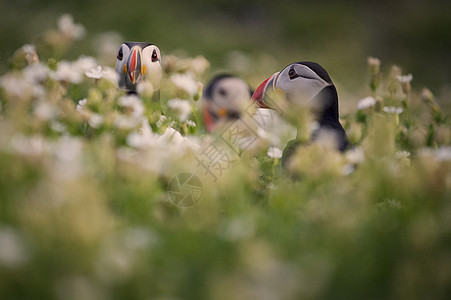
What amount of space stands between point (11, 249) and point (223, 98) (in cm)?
86

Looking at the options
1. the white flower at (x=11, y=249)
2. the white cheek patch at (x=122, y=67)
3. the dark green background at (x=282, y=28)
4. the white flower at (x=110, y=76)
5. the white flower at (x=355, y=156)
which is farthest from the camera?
the dark green background at (x=282, y=28)

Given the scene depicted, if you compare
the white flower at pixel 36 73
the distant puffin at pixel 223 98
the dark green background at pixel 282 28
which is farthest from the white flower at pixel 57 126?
the dark green background at pixel 282 28

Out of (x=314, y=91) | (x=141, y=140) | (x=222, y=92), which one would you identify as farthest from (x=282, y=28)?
(x=141, y=140)

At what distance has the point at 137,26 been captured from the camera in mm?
4812

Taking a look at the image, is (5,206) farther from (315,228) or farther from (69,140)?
(315,228)

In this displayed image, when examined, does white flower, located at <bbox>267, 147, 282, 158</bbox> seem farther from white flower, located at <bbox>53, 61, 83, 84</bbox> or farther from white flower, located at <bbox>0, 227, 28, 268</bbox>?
white flower, located at <bbox>0, 227, 28, 268</bbox>

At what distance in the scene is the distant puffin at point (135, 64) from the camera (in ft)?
5.47

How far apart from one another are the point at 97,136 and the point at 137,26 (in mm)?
3660

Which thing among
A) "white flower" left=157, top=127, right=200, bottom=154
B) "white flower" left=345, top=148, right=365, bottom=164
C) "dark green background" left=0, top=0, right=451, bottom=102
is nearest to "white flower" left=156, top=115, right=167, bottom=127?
"white flower" left=157, top=127, right=200, bottom=154

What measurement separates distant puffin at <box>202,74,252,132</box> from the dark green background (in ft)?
8.16

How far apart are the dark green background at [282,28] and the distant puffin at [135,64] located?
244cm

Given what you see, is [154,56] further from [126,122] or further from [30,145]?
[30,145]

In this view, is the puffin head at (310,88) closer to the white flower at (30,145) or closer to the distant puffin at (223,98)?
the distant puffin at (223,98)

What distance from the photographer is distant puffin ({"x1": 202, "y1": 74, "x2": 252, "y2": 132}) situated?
4.94 feet
